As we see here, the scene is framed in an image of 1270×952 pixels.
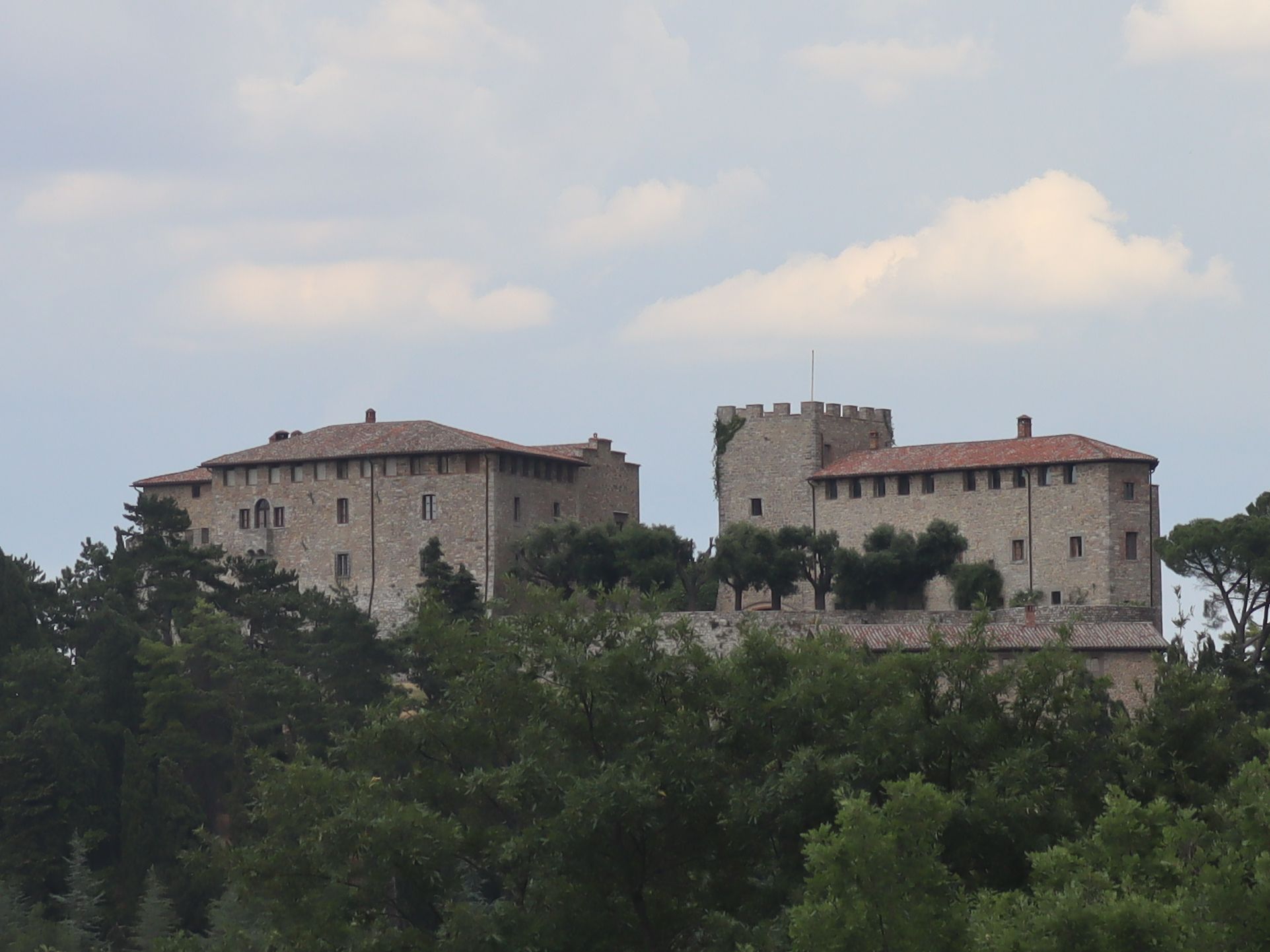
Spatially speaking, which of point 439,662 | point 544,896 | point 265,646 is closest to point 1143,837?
point 544,896

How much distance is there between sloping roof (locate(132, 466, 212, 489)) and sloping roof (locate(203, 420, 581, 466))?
237 centimetres

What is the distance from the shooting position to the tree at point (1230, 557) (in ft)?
187

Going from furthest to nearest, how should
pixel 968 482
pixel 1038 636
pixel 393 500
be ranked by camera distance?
1. pixel 393 500
2. pixel 968 482
3. pixel 1038 636

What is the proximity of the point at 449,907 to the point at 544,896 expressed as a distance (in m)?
1.15

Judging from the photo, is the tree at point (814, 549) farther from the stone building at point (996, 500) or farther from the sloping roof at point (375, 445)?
the sloping roof at point (375, 445)

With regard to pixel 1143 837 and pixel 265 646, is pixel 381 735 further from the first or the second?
pixel 265 646

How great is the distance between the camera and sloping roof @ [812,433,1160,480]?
61594mm

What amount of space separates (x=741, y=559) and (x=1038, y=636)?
10953 millimetres

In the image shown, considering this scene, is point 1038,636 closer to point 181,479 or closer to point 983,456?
point 983,456

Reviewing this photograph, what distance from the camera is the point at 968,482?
6228 centimetres

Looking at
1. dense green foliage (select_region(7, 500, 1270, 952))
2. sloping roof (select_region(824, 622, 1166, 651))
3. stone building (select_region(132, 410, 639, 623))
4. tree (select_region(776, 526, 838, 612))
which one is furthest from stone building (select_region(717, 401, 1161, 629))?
dense green foliage (select_region(7, 500, 1270, 952))

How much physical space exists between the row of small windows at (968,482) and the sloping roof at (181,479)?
1845 cm

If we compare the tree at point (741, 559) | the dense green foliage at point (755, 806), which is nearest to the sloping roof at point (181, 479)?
the tree at point (741, 559)

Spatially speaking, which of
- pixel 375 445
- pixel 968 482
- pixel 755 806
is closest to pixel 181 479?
pixel 375 445
